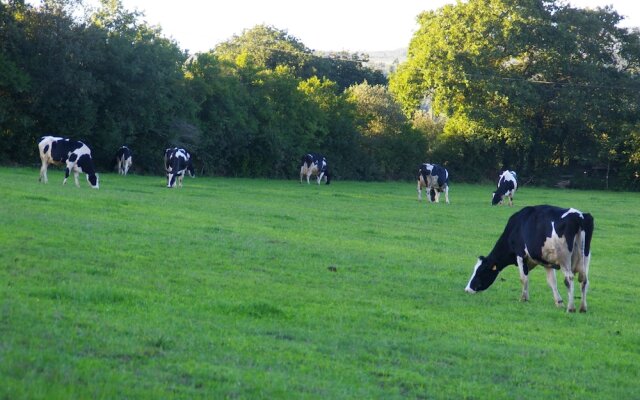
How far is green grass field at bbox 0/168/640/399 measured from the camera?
8.30 metres

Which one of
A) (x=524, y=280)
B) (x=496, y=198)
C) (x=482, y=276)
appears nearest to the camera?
(x=524, y=280)

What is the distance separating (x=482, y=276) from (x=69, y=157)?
Result: 72.3 ft

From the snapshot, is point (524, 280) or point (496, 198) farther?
point (496, 198)

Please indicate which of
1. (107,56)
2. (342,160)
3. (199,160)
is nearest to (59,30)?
(107,56)

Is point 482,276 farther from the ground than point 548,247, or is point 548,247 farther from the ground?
point 548,247

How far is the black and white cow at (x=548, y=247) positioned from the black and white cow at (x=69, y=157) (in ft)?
68.1

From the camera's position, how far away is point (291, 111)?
204ft

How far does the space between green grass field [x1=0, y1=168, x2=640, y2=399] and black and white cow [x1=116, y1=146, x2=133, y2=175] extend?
84.6 ft

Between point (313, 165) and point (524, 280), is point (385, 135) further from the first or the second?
point (524, 280)

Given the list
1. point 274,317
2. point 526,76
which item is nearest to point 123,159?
point 526,76

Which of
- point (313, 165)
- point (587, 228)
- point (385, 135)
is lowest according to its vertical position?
point (587, 228)

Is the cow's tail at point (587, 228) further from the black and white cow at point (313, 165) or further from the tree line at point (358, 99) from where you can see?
the black and white cow at point (313, 165)

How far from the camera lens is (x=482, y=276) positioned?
16188 mm

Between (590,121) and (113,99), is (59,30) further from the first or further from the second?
(590,121)
